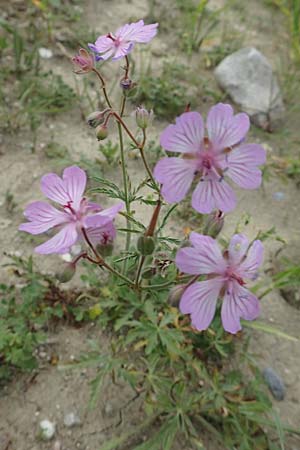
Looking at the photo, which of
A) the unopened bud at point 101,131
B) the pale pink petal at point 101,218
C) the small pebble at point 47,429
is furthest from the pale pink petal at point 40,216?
the small pebble at point 47,429

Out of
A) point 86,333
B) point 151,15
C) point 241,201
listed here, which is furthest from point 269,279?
point 151,15

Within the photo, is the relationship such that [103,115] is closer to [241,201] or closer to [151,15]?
[241,201]

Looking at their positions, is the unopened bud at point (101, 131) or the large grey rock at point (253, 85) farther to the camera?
the large grey rock at point (253, 85)

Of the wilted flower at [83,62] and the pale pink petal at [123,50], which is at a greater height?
the pale pink petal at [123,50]

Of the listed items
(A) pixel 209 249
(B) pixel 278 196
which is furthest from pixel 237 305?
(B) pixel 278 196

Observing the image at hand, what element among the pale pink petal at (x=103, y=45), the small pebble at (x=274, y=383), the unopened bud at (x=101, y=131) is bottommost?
the small pebble at (x=274, y=383)

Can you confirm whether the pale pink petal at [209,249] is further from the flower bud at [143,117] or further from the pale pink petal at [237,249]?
the flower bud at [143,117]

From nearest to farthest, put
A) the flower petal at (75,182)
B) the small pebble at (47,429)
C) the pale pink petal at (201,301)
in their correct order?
the pale pink petal at (201,301) < the flower petal at (75,182) < the small pebble at (47,429)
